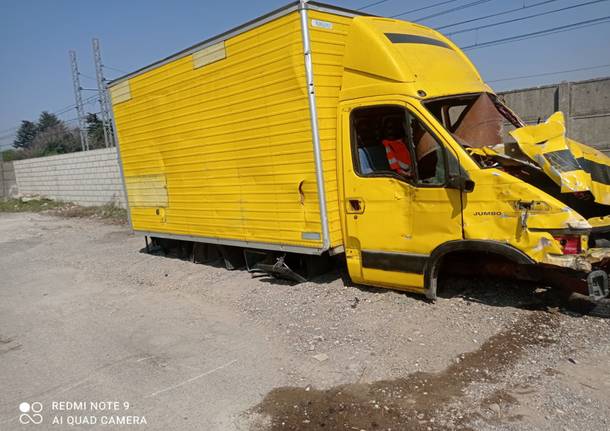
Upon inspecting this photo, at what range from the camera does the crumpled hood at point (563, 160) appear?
13.7 ft

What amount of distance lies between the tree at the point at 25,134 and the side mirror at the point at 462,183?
82231 mm

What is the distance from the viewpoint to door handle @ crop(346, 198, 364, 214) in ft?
17.9

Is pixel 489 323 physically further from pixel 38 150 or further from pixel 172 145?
pixel 38 150

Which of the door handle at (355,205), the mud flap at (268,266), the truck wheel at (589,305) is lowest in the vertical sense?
the truck wheel at (589,305)

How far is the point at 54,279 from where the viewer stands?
8.96 m

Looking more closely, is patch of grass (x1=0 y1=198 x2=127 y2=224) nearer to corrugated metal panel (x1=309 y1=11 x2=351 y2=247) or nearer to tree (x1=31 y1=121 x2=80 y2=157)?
corrugated metal panel (x1=309 y1=11 x2=351 y2=247)

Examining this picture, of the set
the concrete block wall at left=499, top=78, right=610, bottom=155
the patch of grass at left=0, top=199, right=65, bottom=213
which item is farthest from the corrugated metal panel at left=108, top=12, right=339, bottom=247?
the patch of grass at left=0, top=199, right=65, bottom=213

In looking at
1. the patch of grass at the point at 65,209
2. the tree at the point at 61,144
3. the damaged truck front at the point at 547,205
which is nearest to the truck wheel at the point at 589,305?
the damaged truck front at the point at 547,205

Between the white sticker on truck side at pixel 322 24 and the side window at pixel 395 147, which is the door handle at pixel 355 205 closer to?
the side window at pixel 395 147

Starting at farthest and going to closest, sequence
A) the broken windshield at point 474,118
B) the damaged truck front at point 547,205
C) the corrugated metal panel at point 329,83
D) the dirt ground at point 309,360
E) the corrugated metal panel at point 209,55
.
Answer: the corrugated metal panel at point 209,55 < the corrugated metal panel at point 329,83 < the broken windshield at point 474,118 < the damaged truck front at point 547,205 < the dirt ground at point 309,360

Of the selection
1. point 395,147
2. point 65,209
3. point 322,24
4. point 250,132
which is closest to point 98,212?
point 65,209

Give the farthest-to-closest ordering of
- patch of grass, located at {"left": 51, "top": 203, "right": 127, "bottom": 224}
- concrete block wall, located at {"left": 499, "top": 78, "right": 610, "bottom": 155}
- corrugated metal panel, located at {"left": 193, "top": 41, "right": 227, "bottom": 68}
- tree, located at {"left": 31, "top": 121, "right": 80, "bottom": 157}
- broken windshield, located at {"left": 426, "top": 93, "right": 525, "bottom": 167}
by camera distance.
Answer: tree, located at {"left": 31, "top": 121, "right": 80, "bottom": 157} < patch of grass, located at {"left": 51, "top": 203, "right": 127, "bottom": 224} < concrete block wall, located at {"left": 499, "top": 78, "right": 610, "bottom": 155} < corrugated metal panel, located at {"left": 193, "top": 41, "right": 227, "bottom": 68} < broken windshield, located at {"left": 426, "top": 93, "right": 525, "bottom": 167}

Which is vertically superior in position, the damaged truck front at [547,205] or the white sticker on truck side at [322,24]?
the white sticker on truck side at [322,24]

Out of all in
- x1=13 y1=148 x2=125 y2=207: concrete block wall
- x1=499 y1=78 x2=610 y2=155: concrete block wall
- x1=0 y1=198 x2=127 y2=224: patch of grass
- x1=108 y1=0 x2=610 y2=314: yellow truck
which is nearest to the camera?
x1=108 y1=0 x2=610 y2=314: yellow truck
